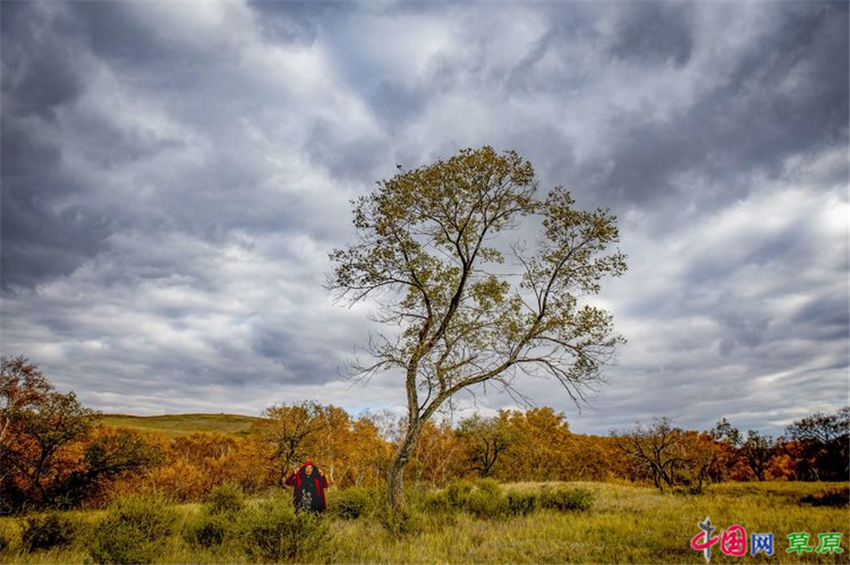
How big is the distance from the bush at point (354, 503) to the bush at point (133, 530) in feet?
21.2

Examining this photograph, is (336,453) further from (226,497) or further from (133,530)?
(133,530)

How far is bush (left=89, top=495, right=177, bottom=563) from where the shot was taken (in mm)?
8500

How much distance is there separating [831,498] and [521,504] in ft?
36.6

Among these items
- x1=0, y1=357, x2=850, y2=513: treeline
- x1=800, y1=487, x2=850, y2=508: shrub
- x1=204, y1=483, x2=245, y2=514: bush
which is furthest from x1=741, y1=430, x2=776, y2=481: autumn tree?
x1=204, y1=483, x2=245, y2=514: bush

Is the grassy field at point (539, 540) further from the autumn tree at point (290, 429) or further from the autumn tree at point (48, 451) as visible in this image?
the autumn tree at point (290, 429)

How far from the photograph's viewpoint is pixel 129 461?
26.9 metres

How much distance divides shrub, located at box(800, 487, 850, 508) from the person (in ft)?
55.5

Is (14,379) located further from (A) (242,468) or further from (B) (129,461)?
(A) (242,468)

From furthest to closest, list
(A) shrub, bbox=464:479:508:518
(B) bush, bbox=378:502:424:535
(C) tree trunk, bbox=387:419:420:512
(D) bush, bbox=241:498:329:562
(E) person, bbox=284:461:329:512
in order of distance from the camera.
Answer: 1. (A) shrub, bbox=464:479:508:518
2. (C) tree trunk, bbox=387:419:420:512
3. (E) person, bbox=284:461:329:512
4. (B) bush, bbox=378:502:424:535
5. (D) bush, bbox=241:498:329:562

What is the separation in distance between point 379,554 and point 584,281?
1092 centimetres

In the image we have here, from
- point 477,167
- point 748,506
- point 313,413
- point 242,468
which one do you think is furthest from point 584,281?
point 242,468

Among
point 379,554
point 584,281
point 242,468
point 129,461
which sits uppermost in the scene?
point 584,281

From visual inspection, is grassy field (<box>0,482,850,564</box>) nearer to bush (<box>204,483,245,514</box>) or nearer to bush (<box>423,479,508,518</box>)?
bush (<box>423,479,508,518</box>)

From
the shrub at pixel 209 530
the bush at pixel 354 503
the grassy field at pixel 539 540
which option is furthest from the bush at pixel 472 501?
the shrub at pixel 209 530
